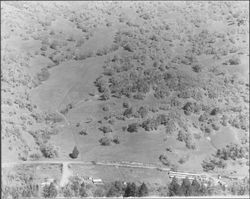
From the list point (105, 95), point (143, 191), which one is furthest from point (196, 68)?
point (143, 191)

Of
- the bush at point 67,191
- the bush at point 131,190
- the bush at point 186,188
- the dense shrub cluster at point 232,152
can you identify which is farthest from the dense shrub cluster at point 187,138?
the bush at point 67,191

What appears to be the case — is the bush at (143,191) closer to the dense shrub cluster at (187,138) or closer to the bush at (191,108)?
the dense shrub cluster at (187,138)

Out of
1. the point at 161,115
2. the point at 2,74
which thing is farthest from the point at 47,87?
the point at 161,115

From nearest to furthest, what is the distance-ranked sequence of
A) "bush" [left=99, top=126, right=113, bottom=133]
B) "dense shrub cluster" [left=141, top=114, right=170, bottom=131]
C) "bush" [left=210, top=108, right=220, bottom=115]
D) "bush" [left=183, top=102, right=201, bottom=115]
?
1. "bush" [left=99, top=126, right=113, bottom=133]
2. "dense shrub cluster" [left=141, top=114, right=170, bottom=131]
3. "bush" [left=183, top=102, right=201, bottom=115]
4. "bush" [left=210, top=108, right=220, bottom=115]

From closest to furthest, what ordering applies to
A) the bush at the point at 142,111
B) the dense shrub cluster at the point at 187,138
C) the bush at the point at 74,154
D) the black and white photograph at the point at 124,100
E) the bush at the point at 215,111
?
the black and white photograph at the point at 124,100 < the bush at the point at 74,154 < the dense shrub cluster at the point at 187,138 < the bush at the point at 142,111 < the bush at the point at 215,111

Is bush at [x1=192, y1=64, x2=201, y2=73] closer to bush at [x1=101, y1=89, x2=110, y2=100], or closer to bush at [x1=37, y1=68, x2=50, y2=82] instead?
bush at [x1=101, y1=89, x2=110, y2=100]

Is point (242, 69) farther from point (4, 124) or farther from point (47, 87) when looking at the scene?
point (4, 124)

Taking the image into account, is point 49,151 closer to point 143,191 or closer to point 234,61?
point 143,191

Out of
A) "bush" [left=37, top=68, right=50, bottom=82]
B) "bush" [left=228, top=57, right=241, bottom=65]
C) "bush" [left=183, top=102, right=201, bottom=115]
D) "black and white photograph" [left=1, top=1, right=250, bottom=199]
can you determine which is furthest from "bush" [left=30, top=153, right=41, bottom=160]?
"bush" [left=228, top=57, right=241, bottom=65]

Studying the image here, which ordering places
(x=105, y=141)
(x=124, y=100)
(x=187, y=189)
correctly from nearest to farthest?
1. (x=187, y=189)
2. (x=105, y=141)
3. (x=124, y=100)
